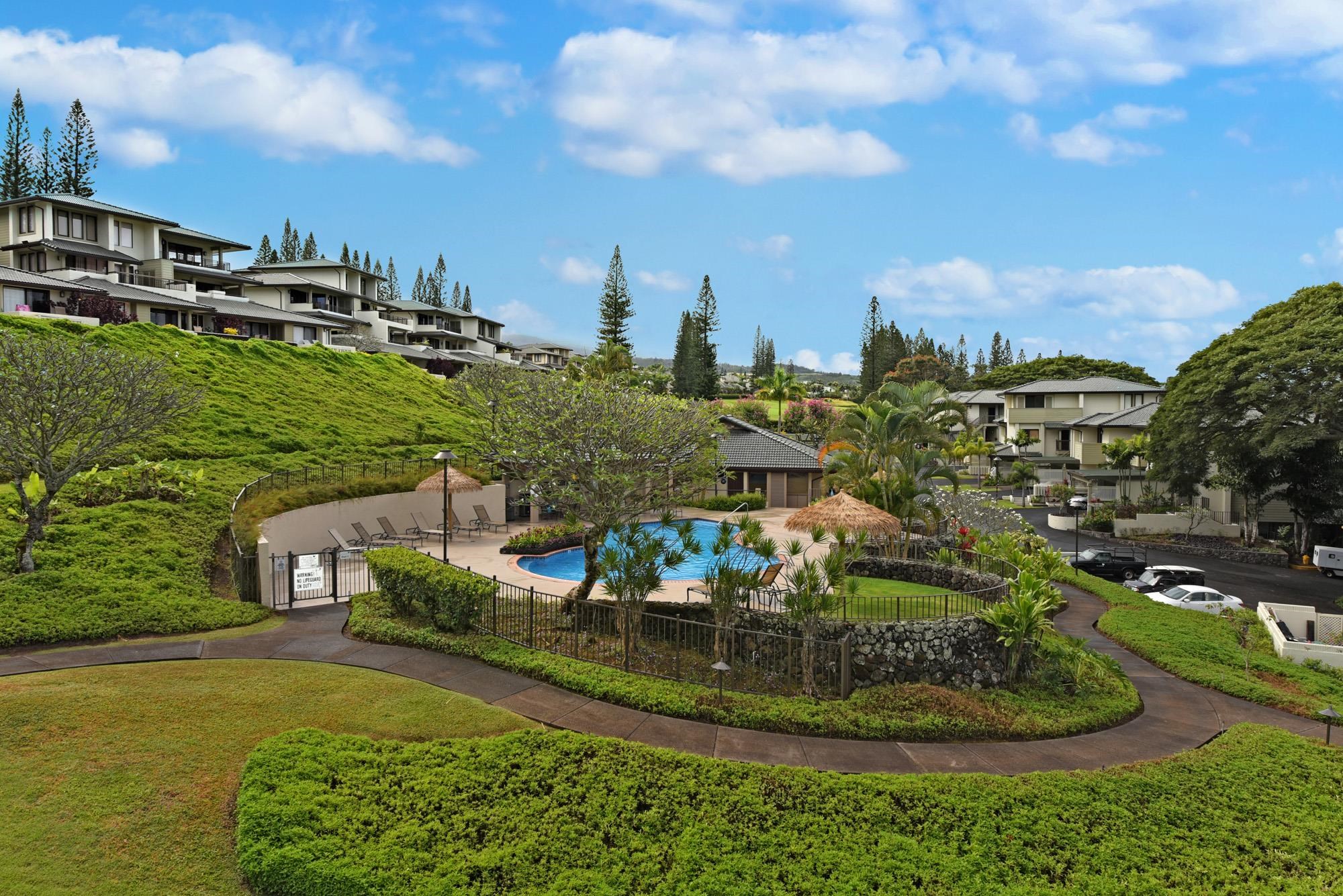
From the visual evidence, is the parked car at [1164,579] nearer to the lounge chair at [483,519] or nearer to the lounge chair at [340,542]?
the lounge chair at [483,519]

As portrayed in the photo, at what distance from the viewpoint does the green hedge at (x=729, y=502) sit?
139ft

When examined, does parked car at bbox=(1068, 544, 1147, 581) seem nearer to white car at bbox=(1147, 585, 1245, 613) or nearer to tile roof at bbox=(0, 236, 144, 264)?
white car at bbox=(1147, 585, 1245, 613)

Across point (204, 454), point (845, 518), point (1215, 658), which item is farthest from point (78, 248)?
point (1215, 658)

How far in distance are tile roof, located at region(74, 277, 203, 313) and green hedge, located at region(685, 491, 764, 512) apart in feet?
116

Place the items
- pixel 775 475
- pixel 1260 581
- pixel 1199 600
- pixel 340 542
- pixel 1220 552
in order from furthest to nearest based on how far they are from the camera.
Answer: pixel 775 475
pixel 1220 552
pixel 1260 581
pixel 340 542
pixel 1199 600

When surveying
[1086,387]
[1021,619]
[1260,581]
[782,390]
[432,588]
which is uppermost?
[782,390]

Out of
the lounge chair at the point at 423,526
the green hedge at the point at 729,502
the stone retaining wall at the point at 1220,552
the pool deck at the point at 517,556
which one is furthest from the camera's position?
the green hedge at the point at 729,502

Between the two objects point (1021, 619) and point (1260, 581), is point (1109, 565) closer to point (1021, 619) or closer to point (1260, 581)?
point (1260, 581)

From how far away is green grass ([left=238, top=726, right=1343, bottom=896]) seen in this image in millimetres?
8406

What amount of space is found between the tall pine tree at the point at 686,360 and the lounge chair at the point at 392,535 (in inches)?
2374

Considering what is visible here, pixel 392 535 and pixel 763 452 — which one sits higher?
pixel 763 452

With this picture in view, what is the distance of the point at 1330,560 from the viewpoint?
3416 centimetres

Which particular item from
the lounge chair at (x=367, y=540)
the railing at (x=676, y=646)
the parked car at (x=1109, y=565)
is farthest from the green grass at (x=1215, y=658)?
the lounge chair at (x=367, y=540)

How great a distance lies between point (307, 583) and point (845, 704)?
42.4ft
